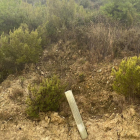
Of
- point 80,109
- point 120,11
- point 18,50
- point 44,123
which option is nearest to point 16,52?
point 18,50

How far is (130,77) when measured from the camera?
3.35 meters

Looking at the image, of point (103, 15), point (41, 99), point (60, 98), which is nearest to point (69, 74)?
point (60, 98)

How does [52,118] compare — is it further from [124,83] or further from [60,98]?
[124,83]

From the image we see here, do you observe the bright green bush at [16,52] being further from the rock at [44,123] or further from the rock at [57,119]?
the rock at [57,119]

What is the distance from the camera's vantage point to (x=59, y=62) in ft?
19.3

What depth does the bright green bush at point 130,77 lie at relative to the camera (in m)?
3.26

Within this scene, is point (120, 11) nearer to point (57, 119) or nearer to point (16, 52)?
point (16, 52)

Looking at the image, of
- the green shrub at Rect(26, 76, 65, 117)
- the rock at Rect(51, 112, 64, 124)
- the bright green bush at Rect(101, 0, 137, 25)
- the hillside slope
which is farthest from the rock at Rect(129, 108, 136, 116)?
the bright green bush at Rect(101, 0, 137, 25)

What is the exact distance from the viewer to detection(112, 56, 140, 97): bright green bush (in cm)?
326

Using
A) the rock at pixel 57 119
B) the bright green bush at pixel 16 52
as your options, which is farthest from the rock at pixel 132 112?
the bright green bush at pixel 16 52

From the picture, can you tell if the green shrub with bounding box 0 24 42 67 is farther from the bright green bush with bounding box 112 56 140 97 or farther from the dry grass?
the bright green bush with bounding box 112 56 140 97

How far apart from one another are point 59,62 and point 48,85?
2.46 meters

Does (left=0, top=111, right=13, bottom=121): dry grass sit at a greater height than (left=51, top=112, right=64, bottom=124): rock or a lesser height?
greater

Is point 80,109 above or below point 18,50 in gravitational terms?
below
